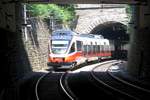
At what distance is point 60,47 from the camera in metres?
37.5

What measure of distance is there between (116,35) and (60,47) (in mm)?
30565

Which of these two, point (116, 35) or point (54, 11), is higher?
point (54, 11)

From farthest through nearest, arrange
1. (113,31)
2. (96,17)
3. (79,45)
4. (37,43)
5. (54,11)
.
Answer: (113,31), (96,17), (54,11), (37,43), (79,45)

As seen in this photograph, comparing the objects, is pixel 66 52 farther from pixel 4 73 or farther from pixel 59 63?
pixel 4 73

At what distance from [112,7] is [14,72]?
2954 centimetres

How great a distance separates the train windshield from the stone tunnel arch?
21.4 m


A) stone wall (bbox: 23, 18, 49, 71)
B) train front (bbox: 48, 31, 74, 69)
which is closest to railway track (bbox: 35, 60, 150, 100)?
train front (bbox: 48, 31, 74, 69)

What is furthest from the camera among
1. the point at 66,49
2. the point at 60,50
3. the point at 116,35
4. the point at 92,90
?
the point at 116,35

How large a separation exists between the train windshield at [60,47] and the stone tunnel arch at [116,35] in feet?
70.3

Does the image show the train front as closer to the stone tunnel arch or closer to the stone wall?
the stone wall

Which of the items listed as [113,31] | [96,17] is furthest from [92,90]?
[113,31]

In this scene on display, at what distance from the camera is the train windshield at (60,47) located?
1469 inches

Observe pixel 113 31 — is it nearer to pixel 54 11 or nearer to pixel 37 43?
pixel 54 11

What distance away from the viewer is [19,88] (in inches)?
958
